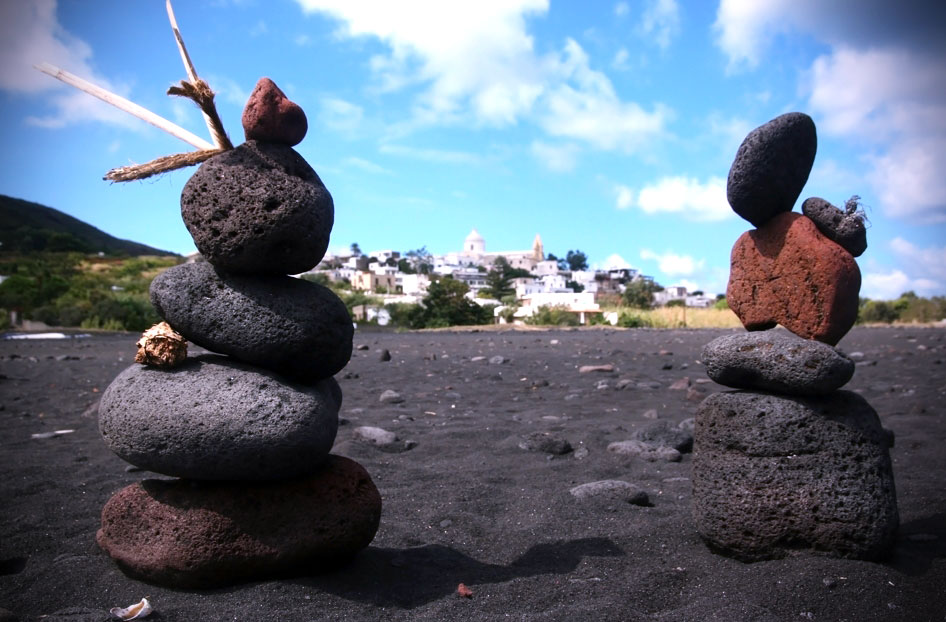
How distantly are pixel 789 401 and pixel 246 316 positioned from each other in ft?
11.2

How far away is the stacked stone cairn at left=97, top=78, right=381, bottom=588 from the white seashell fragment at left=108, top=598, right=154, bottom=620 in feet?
0.94

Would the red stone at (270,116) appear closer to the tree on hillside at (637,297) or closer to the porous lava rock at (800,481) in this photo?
the porous lava rock at (800,481)

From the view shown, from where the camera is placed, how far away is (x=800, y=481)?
4.36 metres

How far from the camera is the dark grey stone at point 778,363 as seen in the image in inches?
171

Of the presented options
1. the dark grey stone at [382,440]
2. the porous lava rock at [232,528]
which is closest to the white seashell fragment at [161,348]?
the porous lava rock at [232,528]

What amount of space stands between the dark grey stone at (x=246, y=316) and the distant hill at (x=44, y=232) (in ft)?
160

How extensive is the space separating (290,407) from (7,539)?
2.73m

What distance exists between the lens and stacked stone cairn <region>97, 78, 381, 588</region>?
12.7ft

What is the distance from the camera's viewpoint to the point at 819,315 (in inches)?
182

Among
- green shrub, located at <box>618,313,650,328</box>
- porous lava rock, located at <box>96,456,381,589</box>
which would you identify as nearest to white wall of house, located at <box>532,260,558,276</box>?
green shrub, located at <box>618,313,650,328</box>

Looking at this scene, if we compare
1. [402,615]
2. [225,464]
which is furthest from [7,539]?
[402,615]

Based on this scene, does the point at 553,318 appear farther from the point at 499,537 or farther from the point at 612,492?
the point at 499,537

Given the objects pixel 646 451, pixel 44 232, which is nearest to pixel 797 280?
pixel 646 451

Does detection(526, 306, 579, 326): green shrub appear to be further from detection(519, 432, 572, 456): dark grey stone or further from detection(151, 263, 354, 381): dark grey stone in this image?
detection(151, 263, 354, 381): dark grey stone
